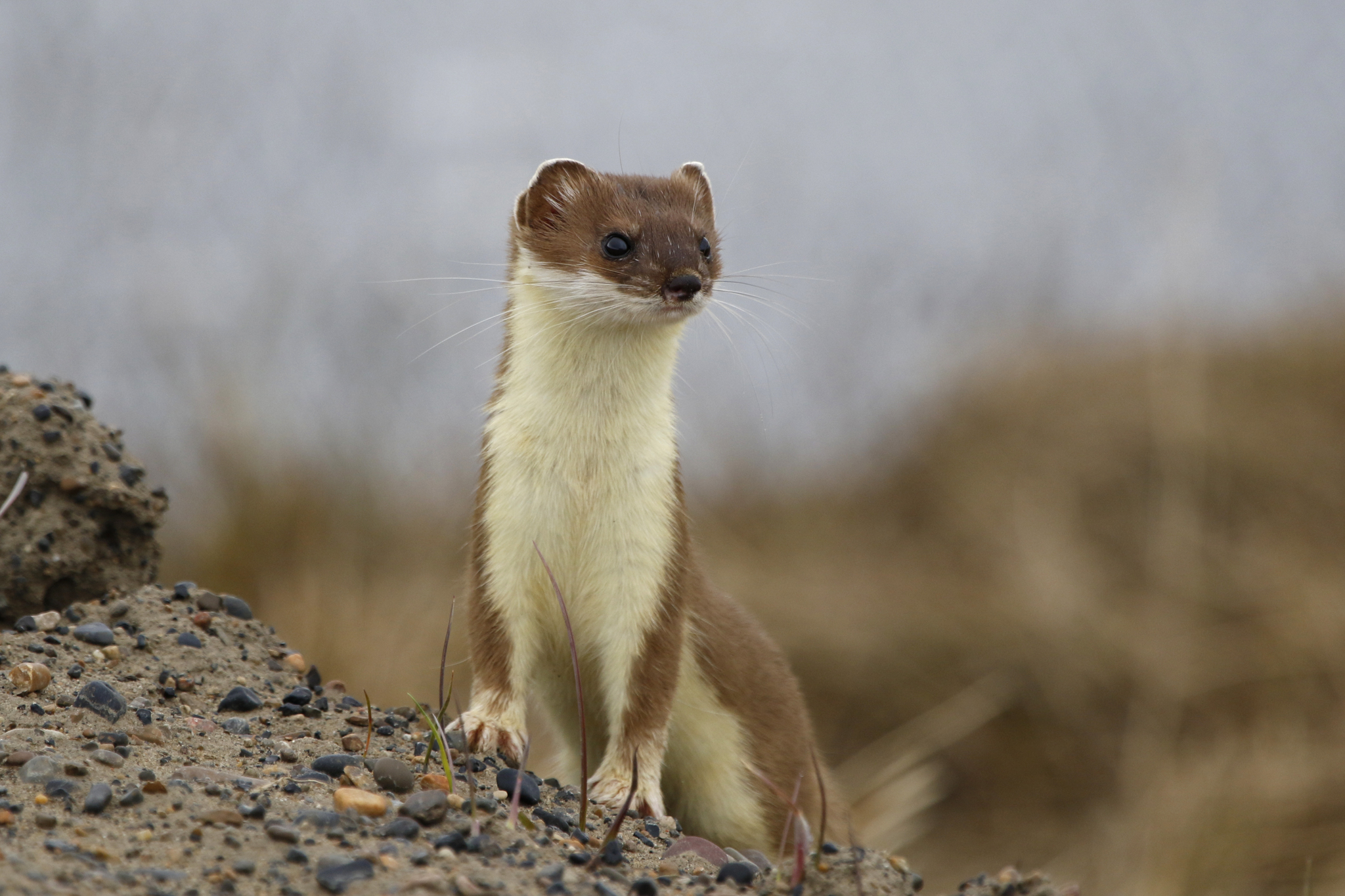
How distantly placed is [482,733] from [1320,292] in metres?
9.91

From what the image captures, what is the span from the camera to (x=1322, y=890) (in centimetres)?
704

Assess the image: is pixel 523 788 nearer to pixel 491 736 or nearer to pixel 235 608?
pixel 491 736

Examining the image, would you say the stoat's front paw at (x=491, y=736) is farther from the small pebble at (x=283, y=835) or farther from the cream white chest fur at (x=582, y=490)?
the small pebble at (x=283, y=835)

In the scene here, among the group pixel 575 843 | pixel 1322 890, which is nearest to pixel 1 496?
pixel 575 843

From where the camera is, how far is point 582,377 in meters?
4.05

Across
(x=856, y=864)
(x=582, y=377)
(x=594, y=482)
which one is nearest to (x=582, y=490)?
(x=594, y=482)

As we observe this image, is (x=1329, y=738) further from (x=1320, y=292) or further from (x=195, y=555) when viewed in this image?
(x=195, y=555)

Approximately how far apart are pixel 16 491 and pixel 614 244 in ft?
6.61

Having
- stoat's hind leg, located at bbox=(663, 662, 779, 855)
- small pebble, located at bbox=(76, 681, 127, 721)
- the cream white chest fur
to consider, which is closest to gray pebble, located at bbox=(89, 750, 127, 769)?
small pebble, located at bbox=(76, 681, 127, 721)

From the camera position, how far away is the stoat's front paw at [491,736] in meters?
3.84

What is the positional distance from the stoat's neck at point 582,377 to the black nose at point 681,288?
213 millimetres

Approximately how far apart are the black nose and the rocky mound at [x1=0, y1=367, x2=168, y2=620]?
6.60 ft

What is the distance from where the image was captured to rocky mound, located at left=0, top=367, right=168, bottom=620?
163 inches

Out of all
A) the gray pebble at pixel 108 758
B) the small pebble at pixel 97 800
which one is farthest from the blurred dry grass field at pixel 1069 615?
the small pebble at pixel 97 800
